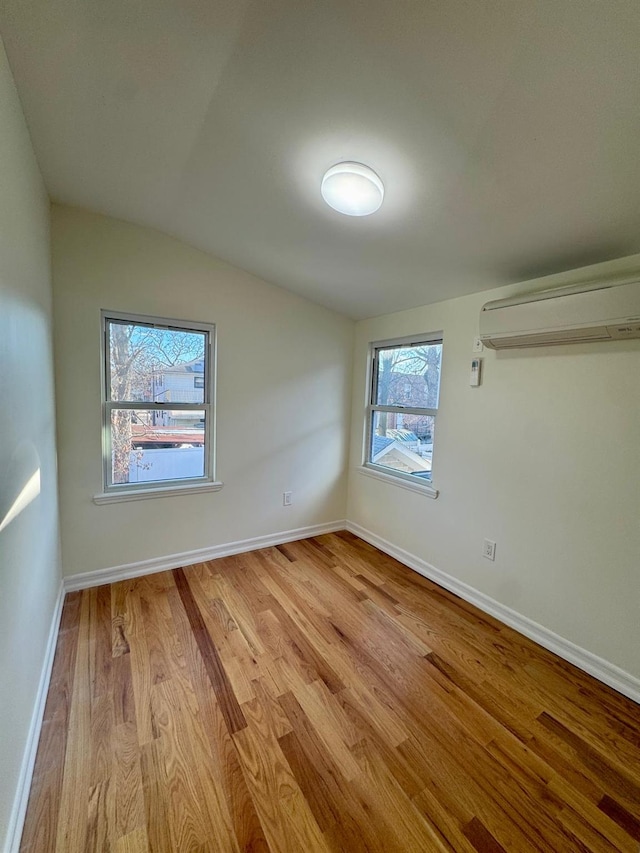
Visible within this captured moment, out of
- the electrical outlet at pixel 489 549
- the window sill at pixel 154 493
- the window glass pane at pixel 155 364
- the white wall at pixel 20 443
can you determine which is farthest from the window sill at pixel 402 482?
the white wall at pixel 20 443

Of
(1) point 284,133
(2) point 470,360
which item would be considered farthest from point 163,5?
(2) point 470,360

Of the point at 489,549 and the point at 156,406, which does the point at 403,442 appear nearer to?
the point at 489,549

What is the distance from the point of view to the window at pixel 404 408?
106 inches

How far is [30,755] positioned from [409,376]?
2915 millimetres

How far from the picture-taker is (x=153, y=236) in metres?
2.41

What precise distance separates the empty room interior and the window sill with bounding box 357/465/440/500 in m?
0.04

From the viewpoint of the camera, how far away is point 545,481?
1.95 metres

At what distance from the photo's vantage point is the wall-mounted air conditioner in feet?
4.95

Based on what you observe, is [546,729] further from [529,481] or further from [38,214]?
[38,214]

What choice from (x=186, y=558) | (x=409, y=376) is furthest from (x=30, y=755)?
(x=409, y=376)

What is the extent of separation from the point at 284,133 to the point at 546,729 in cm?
267

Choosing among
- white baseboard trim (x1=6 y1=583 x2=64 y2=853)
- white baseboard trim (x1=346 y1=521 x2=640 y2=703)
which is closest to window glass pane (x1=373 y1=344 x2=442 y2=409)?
white baseboard trim (x1=346 y1=521 x2=640 y2=703)

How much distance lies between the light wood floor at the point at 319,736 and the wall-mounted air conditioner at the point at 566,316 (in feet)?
A: 5.60

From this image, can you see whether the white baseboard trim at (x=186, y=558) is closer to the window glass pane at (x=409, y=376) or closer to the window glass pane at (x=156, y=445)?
the window glass pane at (x=156, y=445)
